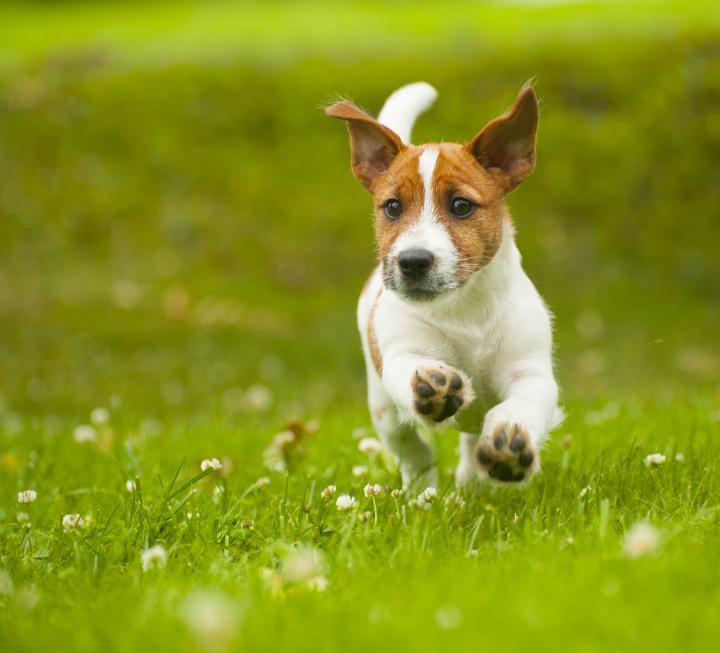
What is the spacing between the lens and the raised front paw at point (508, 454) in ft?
11.3

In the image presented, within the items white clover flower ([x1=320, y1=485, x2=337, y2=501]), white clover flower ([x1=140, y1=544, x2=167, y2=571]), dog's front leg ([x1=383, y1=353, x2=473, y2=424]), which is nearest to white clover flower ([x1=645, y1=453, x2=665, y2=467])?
dog's front leg ([x1=383, y1=353, x2=473, y2=424])

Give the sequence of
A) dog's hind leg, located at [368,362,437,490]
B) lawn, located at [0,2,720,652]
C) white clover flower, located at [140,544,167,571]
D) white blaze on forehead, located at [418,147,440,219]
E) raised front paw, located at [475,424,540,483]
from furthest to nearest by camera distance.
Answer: dog's hind leg, located at [368,362,437,490] < white blaze on forehead, located at [418,147,440,219] < raised front paw, located at [475,424,540,483] < white clover flower, located at [140,544,167,571] < lawn, located at [0,2,720,652]

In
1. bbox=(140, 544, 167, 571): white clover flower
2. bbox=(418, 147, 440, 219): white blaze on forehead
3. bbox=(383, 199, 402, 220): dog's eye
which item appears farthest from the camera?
bbox=(383, 199, 402, 220): dog's eye

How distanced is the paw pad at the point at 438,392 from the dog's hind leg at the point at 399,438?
111cm

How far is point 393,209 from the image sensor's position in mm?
4398

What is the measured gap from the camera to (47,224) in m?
14.2

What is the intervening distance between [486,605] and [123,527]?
5.43 ft

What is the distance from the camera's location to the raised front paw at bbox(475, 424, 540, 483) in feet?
11.3

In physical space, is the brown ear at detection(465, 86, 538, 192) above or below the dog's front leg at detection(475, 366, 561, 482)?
above

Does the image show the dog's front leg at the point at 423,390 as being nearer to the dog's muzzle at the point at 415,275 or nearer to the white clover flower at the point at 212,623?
the dog's muzzle at the point at 415,275

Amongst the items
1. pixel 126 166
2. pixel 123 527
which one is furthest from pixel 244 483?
pixel 126 166

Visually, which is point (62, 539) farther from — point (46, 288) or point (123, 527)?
point (46, 288)

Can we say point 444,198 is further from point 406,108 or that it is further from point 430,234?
point 406,108

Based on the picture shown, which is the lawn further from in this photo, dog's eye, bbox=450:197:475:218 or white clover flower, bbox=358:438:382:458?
dog's eye, bbox=450:197:475:218
